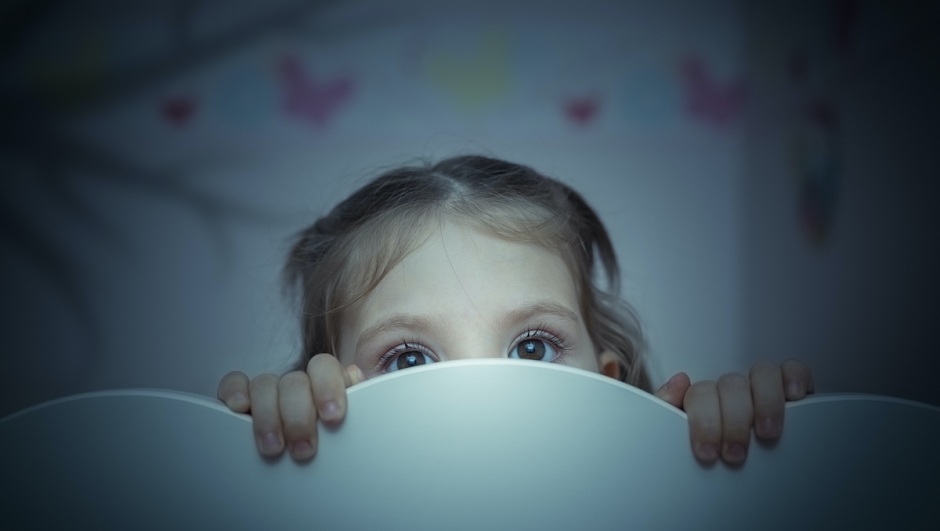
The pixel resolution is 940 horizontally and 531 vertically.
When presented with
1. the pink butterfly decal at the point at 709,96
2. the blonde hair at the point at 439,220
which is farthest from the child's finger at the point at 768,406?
the pink butterfly decal at the point at 709,96

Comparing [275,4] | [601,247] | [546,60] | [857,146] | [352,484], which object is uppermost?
[275,4]

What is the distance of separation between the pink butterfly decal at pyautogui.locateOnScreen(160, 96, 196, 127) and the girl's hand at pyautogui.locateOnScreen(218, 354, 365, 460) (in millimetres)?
1190

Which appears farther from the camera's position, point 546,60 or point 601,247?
point 546,60

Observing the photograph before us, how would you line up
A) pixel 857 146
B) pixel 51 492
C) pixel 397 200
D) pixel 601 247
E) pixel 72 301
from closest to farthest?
pixel 51 492
pixel 397 200
pixel 601 247
pixel 857 146
pixel 72 301

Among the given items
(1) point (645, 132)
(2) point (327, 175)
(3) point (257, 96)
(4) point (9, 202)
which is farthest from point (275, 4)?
(1) point (645, 132)

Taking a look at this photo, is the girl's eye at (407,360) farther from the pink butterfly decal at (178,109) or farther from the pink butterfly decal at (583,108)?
the pink butterfly decal at (178,109)

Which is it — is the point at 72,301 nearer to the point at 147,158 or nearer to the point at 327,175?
the point at 147,158

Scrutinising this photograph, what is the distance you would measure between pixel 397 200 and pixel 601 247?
1.18 ft

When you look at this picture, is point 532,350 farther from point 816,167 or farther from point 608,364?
point 816,167

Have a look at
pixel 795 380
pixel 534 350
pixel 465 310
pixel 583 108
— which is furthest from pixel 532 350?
pixel 583 108

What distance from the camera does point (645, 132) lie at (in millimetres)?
1438

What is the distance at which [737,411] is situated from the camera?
40 cm

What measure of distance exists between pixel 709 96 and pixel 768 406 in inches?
47.4

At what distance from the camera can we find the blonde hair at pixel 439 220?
765 mm
